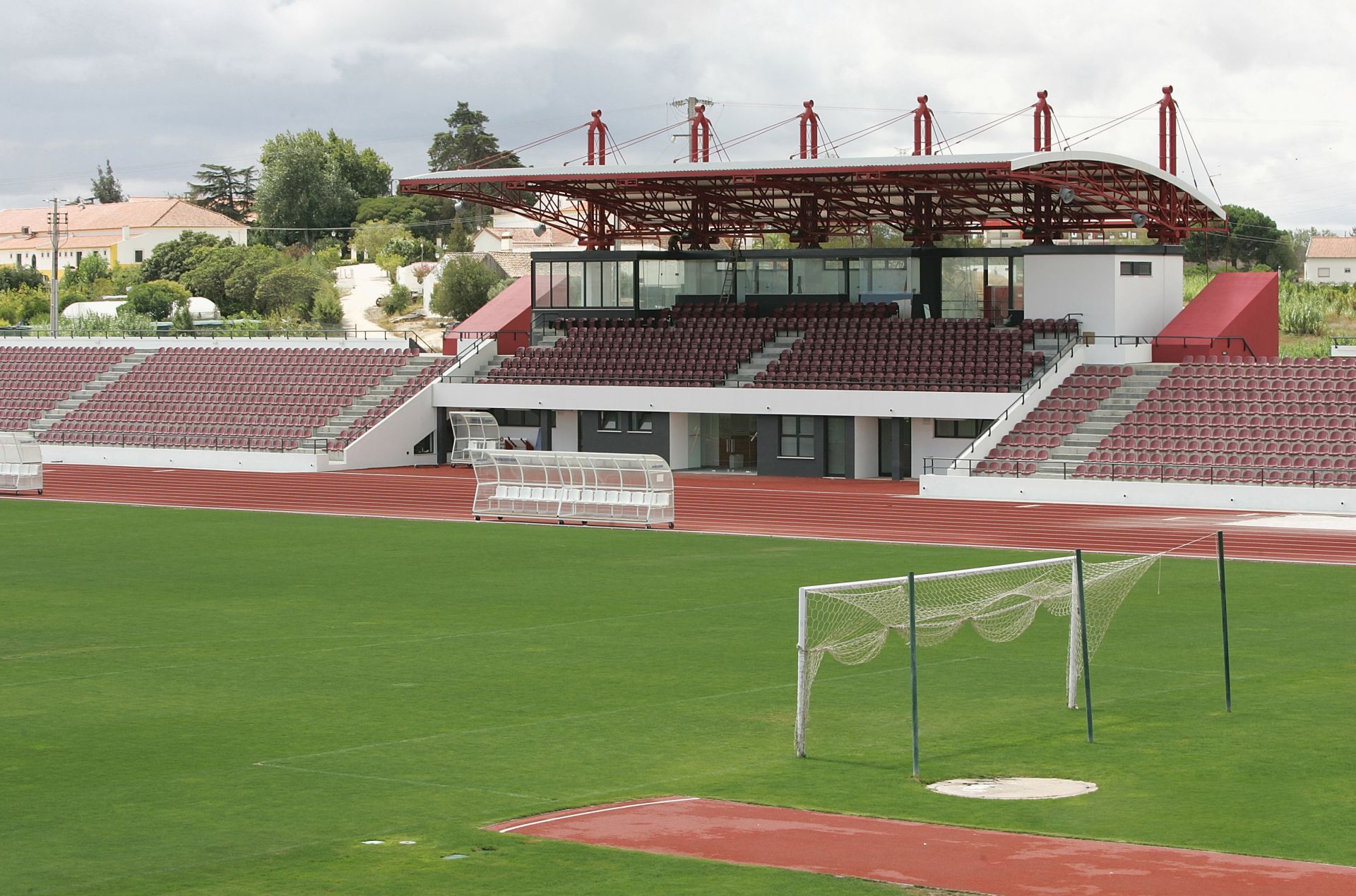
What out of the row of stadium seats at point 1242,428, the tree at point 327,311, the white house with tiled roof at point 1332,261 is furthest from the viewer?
the white house with tiled roof at point 1332,261

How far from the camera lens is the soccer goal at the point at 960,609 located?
45.9ft

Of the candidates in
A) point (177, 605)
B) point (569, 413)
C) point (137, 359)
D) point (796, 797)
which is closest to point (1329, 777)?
point (796, 797)

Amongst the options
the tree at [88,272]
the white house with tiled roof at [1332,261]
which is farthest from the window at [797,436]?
the white house with tiled roof at [1332,261]

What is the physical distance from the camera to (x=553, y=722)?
49.8 feet

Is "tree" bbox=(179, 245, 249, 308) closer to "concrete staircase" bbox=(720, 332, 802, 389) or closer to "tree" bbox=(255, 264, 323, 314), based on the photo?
"tree" bbox=(255, 264, 323, 314)

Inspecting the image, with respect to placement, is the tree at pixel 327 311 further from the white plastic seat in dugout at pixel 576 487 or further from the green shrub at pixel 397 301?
the white plastic seat in dugout at pixel 576 487

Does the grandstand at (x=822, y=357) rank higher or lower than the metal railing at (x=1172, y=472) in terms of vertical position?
higher

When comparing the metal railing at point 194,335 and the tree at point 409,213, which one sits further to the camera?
the tree at point 409,213

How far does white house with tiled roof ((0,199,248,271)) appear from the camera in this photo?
151 meters

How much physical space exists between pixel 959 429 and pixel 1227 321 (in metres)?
7.95

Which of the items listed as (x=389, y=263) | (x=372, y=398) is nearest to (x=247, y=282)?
(x=389, y=263)

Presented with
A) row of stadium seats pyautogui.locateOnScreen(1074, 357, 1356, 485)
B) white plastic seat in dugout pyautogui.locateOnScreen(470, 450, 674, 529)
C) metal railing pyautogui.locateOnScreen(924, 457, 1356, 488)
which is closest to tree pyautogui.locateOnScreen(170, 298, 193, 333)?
white plastic seat in dugout pyautogui.locateOnScreen(470, 450, 674, 529)

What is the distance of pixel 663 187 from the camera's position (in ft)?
169

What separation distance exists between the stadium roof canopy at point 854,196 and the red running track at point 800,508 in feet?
27.0
